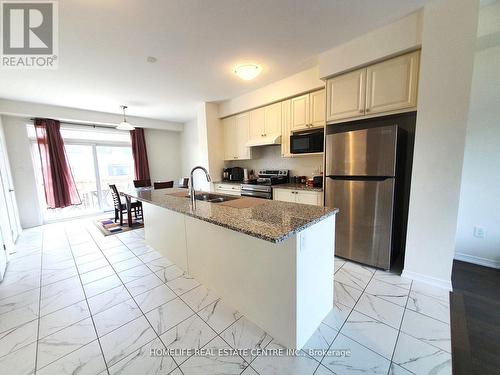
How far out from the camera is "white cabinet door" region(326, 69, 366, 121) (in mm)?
2293

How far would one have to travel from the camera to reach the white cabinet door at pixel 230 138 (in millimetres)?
4305

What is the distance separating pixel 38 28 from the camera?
6.11 ft

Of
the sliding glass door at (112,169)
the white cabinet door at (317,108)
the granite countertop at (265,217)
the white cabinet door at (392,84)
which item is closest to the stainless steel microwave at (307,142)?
the white cabinet door at (317,108)

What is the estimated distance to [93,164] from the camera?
5145mm

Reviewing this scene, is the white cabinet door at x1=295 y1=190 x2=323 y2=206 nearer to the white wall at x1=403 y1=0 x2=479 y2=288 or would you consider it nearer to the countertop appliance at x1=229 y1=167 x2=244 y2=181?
the white wall at x1=403 y1=0 x2=479 y2=288

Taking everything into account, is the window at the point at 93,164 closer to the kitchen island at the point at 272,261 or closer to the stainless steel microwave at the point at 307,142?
the kitchen island at the point at 272,261

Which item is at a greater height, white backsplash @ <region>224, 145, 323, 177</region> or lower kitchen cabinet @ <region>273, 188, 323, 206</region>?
white backsplash @ <region>224, 145, 323, 177</region>

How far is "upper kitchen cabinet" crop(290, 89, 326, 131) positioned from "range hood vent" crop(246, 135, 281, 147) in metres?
0.31

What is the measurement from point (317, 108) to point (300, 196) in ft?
4.39

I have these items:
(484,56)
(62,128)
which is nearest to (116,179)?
(62,128)

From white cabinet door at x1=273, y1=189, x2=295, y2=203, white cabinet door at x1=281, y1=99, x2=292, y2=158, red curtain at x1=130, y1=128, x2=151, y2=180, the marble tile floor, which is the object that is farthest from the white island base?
red curtain at x1=130, y1=128, x2=151, y2=180

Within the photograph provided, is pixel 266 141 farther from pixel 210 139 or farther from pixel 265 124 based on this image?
pixel 210 139

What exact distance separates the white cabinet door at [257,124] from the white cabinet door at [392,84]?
1839mm

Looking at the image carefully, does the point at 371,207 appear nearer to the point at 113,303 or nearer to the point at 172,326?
the point at 172,326
